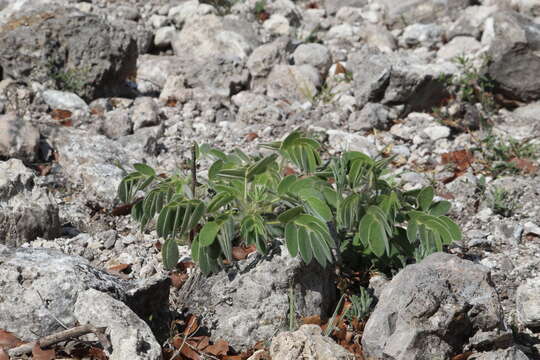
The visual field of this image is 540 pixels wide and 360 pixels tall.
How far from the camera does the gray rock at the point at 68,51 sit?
615 centimetres

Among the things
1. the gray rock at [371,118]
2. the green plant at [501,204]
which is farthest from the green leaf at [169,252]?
the gray rock at [371,118]

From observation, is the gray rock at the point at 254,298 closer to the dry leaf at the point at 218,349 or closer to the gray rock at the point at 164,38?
the dry leaf at the point at 218,349

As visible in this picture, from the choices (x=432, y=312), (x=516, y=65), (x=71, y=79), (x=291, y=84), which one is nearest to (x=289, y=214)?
(x=432, y=312)

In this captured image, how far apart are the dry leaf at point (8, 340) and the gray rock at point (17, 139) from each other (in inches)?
82.3

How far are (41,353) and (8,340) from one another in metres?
0.23

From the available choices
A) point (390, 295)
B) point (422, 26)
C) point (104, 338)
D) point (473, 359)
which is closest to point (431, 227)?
point (390, 295)

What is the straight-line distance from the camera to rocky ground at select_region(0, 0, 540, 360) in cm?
311

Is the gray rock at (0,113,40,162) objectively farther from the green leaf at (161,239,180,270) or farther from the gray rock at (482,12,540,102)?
the gray rock at (482,12,540,102)

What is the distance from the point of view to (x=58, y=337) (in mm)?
2803

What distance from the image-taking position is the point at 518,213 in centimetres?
457

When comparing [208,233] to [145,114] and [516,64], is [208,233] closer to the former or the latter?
[145,114]

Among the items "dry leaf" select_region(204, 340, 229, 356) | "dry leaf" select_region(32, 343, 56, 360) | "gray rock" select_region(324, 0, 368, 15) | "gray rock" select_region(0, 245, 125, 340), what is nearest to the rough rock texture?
"gray rock" select_region(324, 0, 368, 15)

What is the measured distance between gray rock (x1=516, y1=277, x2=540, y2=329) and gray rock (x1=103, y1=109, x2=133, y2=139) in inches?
134

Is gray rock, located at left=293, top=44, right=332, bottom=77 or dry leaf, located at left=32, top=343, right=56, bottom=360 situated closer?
dry leaf, located at left=32, top=343, right=56, bottom=360
